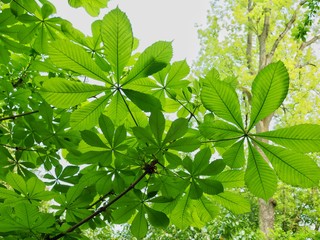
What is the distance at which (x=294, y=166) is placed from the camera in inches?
Answer: 27.4

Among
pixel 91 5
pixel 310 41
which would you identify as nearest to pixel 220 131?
pixel 91 5

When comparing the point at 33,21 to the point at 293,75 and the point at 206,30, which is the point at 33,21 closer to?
the point at 293,75

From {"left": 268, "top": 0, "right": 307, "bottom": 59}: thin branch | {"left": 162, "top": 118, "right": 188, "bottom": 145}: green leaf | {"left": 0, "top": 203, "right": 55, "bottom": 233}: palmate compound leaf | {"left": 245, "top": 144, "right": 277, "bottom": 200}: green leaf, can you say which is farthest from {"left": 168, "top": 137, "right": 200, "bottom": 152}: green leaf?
{"left": 268, "top": 0, "right": 307, "bottom": 59}: thin branch

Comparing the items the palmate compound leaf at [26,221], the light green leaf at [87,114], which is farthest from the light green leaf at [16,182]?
the light green leaf at [87,114]

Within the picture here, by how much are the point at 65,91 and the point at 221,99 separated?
0.36 meters

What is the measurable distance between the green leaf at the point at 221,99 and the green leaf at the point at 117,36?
19cm

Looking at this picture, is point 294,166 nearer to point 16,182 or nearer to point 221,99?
point 221,99

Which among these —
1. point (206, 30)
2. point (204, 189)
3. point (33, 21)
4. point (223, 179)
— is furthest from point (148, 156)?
point (206, 30)

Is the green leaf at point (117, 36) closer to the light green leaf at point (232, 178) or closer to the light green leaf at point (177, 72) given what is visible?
the light green leaf at point (177, 72)

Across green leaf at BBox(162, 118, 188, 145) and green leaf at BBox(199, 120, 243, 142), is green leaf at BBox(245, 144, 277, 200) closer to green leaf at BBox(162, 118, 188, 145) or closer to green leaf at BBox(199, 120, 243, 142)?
green leaf at BBox(199, 120, 243, 142)

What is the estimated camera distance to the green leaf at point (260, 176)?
0.73 metres

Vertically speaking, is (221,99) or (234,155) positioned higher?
(221,99)

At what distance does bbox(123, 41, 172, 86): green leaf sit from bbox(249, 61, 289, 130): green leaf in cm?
22

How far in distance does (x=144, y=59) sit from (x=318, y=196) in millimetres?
8364
